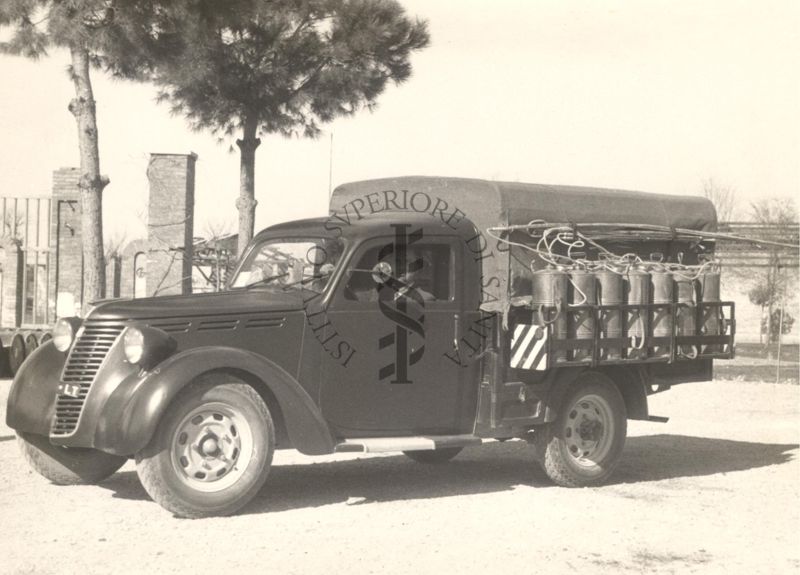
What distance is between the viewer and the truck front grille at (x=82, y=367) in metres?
6.87

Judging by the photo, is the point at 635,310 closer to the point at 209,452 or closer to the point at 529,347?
the point at 529,347

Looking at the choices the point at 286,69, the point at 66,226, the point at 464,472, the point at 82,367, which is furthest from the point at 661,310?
the point at 66,226

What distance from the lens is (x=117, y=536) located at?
616 cm

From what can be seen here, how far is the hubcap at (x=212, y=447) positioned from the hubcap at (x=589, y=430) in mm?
2661

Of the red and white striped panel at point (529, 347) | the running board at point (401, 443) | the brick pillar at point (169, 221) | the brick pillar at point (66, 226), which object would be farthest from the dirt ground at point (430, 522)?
the brick pillar at point (66, 226)

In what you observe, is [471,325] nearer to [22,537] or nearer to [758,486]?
[758,486]

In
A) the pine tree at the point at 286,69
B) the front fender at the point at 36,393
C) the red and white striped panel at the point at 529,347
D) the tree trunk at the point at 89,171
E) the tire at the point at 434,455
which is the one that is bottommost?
the tire at the point at 434,455

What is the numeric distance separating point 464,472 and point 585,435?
1.09 meters

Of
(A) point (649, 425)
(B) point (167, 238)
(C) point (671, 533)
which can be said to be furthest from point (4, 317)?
(C) point (671, 533)

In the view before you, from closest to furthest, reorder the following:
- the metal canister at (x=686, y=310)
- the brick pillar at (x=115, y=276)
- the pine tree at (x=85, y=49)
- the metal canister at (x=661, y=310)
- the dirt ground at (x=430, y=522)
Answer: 1. the dirt ground at (x=430, y=522)
2. the metal canister at (x=661, y=310)
3. the metal canister at (x=686, y=310)
4. the pine tree at (x=85, y=49)
5. the brick pillar at (x=115, y=276)

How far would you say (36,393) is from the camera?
7.36 metres

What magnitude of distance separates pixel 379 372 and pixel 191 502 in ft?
5.15

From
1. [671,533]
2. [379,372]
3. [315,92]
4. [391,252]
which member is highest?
[315,92]

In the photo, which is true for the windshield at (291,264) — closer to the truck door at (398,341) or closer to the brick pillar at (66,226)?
the truck door at (398,341)
